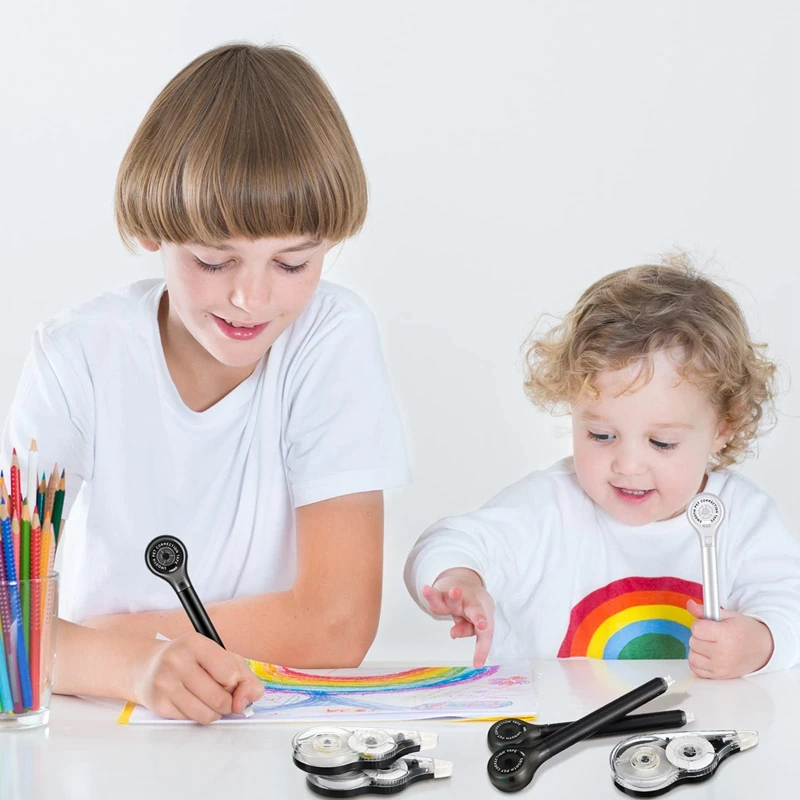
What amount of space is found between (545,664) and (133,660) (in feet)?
1.19

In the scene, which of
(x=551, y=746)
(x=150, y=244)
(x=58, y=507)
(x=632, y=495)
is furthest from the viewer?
(x=632, y=495)

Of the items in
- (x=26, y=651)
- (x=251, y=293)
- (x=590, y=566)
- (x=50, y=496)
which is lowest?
(x=590, y=566)

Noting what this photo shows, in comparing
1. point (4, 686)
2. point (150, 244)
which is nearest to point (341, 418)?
point (150, 244)

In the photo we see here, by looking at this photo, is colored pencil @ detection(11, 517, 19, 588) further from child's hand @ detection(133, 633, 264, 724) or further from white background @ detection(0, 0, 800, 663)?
white background @ detection(0, 0, 800, 663)

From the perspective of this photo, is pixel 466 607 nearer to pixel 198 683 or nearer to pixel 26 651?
pixel 198 683

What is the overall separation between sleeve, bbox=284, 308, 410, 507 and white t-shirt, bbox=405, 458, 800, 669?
0.14 meters

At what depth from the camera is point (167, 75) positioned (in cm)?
235

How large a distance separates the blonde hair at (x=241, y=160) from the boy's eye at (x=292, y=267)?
3 cm

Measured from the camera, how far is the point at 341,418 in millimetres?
1214

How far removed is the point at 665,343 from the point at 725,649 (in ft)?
1.32

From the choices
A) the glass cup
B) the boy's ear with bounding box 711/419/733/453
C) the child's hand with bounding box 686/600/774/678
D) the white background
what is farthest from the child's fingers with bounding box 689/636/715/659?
the white background

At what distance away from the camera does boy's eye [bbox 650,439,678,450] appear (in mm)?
1289

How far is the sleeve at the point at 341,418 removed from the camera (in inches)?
47.2

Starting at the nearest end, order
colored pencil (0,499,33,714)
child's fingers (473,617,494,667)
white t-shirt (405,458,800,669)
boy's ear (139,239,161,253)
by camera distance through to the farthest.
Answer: colored pencil (0,499,33,714) → child's fingers (473,617,494,667) → boy's ear (139,239,161,253) → white t-shirt (405,458,800,669)
